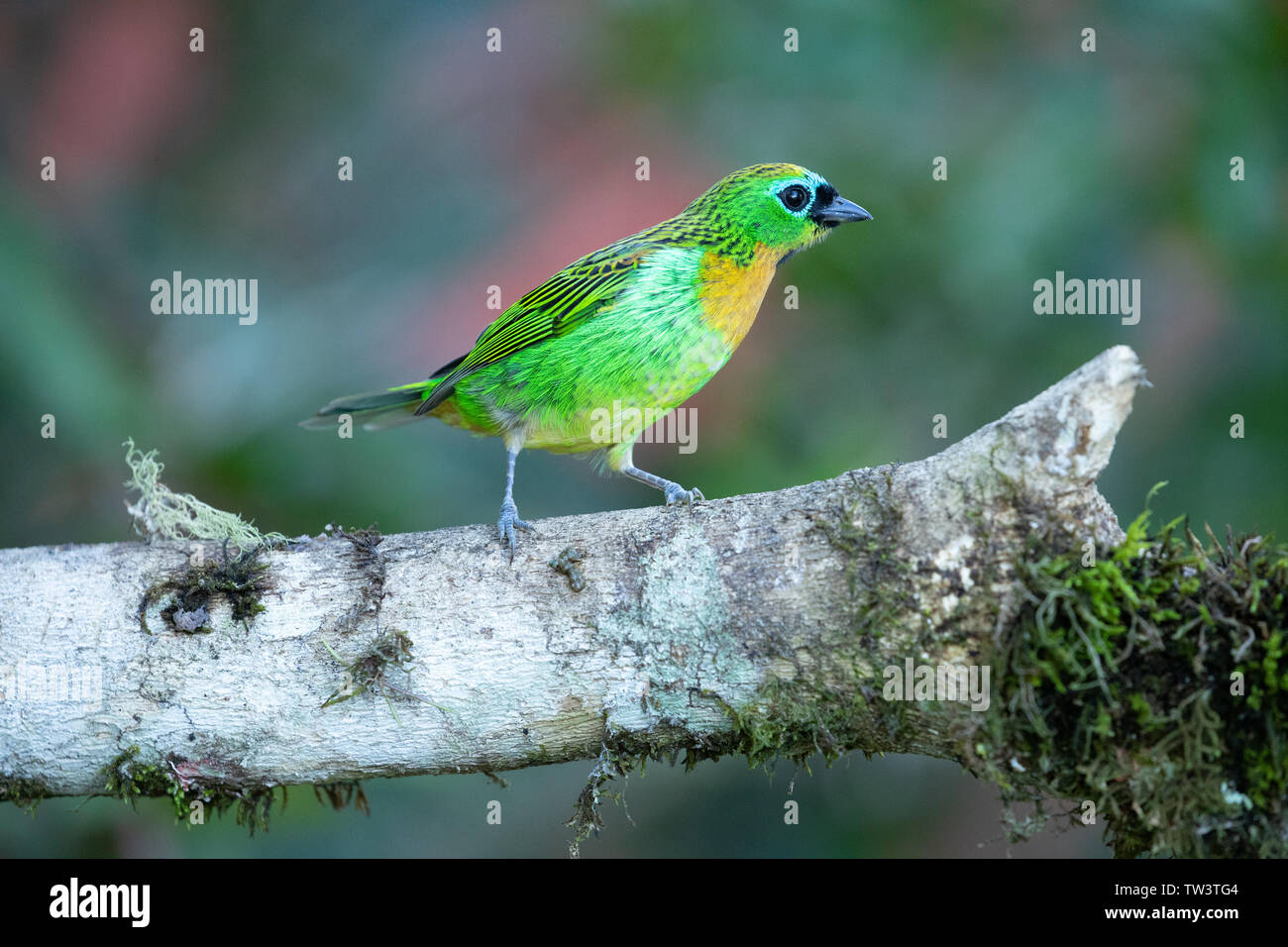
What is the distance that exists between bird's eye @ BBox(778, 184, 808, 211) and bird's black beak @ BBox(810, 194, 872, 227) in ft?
0.21

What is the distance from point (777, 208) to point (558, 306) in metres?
0.89

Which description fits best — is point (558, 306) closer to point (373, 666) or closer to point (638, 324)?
point (638, 324)

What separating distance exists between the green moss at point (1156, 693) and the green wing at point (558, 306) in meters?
1.94

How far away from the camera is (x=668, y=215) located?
5734 mm

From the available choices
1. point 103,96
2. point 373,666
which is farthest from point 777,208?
point 103,96

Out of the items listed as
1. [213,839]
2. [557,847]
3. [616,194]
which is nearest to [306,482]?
[213,839]

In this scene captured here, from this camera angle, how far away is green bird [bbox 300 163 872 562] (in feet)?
12.8

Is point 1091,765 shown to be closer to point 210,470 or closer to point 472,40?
point 210,470

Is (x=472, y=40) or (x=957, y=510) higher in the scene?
(x=472, y=40)

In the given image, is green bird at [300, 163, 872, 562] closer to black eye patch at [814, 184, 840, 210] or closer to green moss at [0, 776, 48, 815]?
black eye patch at [814, 184, 840, 210]

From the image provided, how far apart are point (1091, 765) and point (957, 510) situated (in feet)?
2.13

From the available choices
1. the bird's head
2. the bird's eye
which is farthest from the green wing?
the bird's eye

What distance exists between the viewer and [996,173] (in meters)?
5.13

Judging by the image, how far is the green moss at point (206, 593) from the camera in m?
3.12
